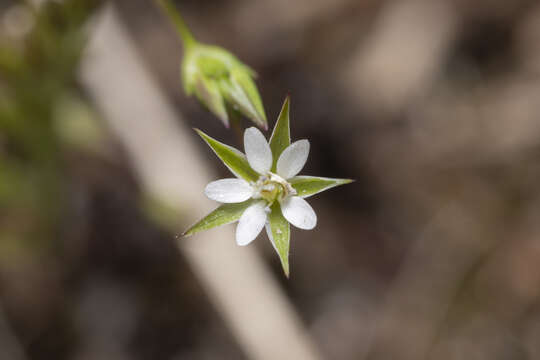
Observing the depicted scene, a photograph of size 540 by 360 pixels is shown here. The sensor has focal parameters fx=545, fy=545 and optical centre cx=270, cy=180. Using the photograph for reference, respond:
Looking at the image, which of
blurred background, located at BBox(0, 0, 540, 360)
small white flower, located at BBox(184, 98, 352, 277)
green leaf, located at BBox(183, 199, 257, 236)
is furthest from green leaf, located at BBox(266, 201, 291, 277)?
blurred background, located at BBox(0, 0, 540, 360)

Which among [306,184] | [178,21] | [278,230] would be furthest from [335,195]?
[278,230]

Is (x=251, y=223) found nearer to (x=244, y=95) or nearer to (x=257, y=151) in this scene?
(x=257, y=151)

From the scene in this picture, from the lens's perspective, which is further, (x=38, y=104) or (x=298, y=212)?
(x=38, y=104)

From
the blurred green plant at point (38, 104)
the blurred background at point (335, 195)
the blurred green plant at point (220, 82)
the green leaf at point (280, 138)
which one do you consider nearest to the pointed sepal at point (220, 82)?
the blurred green plant at point (220, 82)

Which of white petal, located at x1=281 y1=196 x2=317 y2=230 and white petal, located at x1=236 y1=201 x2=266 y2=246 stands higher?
white petal, located at x1=236 y1=201 x2=266 y2=246

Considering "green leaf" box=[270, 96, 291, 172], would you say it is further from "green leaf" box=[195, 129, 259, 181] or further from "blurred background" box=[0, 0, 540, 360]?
"blurred background" box=[0, 0, 540, 360]

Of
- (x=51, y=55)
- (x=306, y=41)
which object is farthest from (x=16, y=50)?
(x=306, y=41)

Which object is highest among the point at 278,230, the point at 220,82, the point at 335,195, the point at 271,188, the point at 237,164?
the point at 220,82
